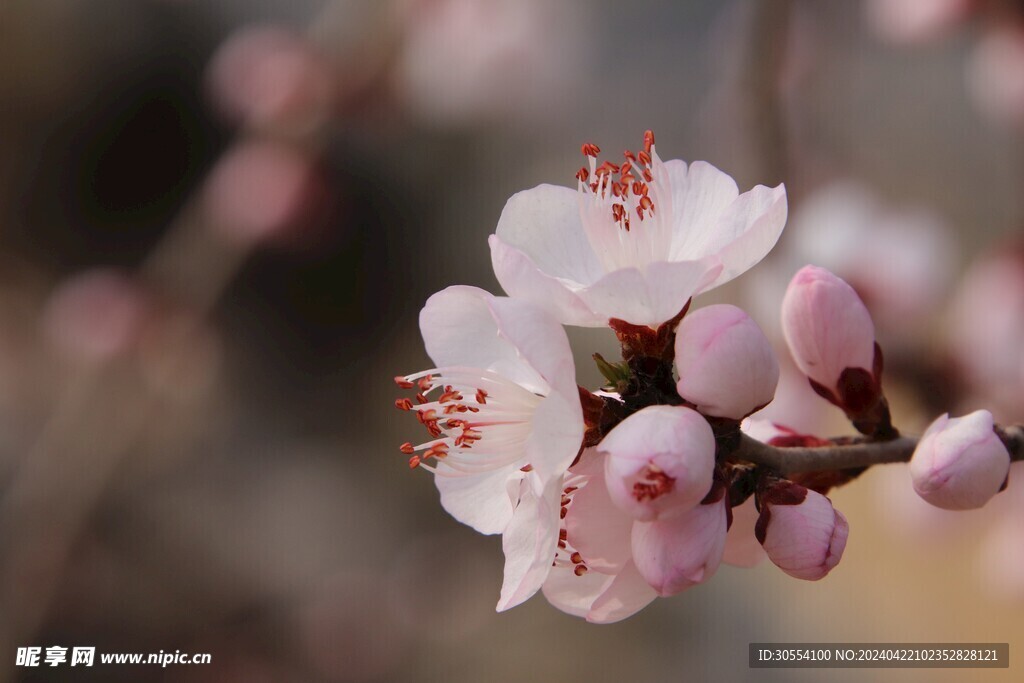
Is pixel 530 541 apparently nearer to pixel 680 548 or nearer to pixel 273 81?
pixel 680 548

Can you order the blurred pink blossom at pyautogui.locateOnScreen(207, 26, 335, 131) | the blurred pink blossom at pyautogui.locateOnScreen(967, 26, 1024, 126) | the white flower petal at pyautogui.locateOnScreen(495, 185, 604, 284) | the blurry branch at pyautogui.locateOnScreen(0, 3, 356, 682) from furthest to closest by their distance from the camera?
the blurred pink blossom at pyautogui.locateOnScreen(207, 26, 335, 131) < the blurry branch at pyautogui.locateOnScreen(0, 3, 356, 682) < the blurred pink blossom at pyautogui.locateOnScreen(967, 26, 1024, 126) < the white flower petal at pyautogui.locateOnScreen(495, 185, 604, 284)

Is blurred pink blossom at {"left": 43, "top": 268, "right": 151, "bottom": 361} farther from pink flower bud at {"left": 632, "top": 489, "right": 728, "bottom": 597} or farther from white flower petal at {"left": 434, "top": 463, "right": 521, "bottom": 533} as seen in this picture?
pink flower bud at {"left": 632, "top": 489, "right": 728, "bottom": 597}

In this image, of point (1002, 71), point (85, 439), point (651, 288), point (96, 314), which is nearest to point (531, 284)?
point (651, 288)

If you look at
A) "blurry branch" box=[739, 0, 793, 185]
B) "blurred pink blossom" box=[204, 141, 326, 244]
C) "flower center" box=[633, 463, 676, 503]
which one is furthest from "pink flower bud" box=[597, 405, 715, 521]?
"blurred pink blossom" box=[204, 141, 326, 244]

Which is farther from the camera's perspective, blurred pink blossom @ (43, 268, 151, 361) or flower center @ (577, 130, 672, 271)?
blurred pink blossom @ (43, 268, 151, 361)

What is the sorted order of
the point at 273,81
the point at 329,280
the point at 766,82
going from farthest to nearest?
the point at 329,280 < the point at 273,81 < the point at 766,82

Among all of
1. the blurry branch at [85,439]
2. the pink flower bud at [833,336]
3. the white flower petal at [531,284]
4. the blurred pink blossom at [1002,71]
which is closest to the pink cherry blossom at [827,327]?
the pink flower bud at [833,336]

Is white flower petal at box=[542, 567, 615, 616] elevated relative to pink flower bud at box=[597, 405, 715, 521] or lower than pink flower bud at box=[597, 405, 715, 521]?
lower

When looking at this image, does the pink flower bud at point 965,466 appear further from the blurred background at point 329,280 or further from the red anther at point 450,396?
the blurred background at point 329,280
